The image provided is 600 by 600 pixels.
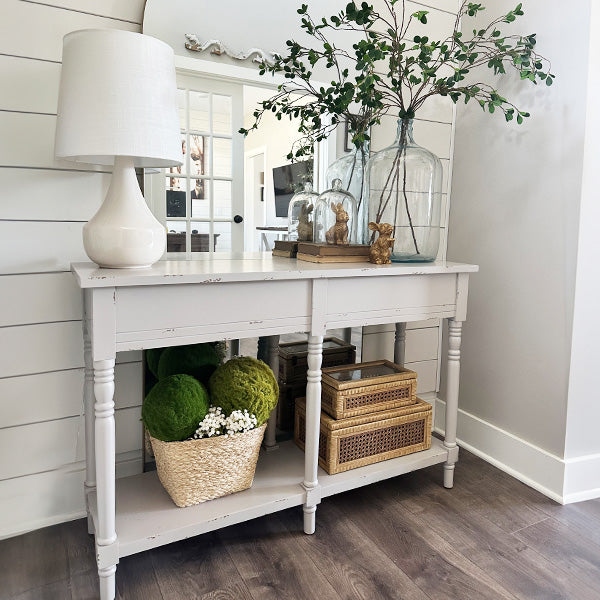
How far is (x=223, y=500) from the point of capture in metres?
1.53

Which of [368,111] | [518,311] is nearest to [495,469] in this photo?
[518,311]

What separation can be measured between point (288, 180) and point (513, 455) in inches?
55.5

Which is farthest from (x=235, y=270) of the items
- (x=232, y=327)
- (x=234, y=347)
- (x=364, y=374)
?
(x=364, y=374)

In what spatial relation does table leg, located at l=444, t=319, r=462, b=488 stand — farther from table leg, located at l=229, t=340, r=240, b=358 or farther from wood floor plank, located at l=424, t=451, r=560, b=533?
table leg, located at l=229, t=340, r=240, b=358

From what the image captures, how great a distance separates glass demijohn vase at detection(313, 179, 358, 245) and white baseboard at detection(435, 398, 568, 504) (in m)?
1.08

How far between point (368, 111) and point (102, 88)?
1015mm

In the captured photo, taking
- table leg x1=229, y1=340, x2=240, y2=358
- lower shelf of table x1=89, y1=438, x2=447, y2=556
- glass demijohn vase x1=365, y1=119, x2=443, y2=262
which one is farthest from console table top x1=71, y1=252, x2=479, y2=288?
lower shelf of table x1=89, y1=438, x2=447, y2=556

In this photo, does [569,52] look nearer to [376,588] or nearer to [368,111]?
[368,111]

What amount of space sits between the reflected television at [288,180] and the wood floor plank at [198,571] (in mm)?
1130

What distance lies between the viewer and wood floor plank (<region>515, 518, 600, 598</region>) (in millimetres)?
1471

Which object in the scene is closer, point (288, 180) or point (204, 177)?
point (204, 177)

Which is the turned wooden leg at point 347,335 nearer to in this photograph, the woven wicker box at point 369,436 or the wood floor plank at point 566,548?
the woven wicker box at point 369,436

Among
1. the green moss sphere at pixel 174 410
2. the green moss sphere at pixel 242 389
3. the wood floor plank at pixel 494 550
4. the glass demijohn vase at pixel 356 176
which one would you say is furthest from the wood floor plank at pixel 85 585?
the glass demijohn vase at pixel 356 176

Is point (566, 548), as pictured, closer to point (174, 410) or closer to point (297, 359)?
point (297, 359)
